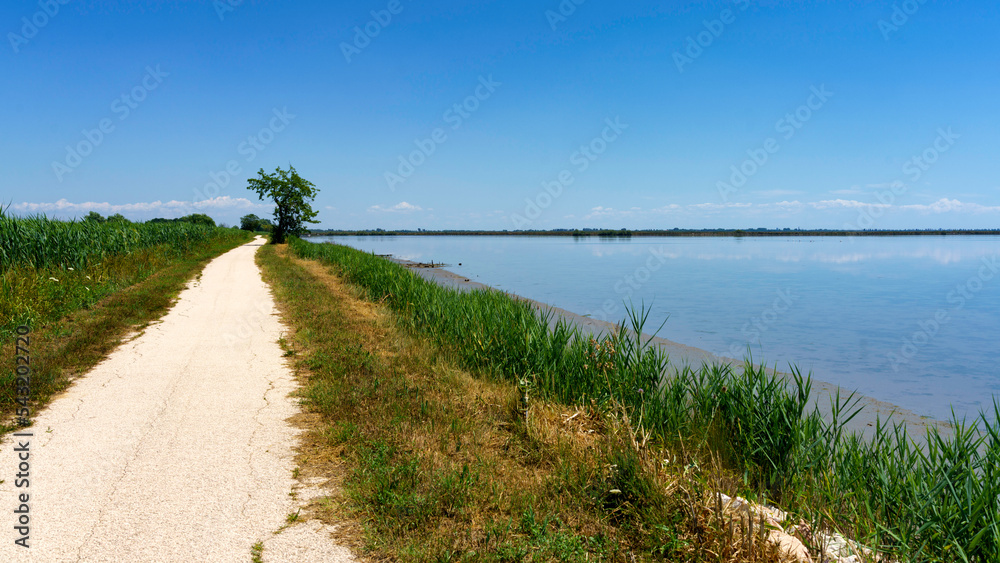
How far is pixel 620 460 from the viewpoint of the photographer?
3.88 meters

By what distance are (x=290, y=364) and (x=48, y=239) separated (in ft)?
40.3

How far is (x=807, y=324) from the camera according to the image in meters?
16.3

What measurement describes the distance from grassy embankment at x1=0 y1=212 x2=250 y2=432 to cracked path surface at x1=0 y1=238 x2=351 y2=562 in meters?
0.51

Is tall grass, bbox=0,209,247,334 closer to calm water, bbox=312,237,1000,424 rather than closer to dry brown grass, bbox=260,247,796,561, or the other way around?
dry brown grass, bbox=260,247,796,561

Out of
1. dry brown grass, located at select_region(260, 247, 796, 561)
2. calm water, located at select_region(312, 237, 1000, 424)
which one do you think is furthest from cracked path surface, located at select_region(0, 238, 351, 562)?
calm water, located at select_region(312, 237, 1000, 424)

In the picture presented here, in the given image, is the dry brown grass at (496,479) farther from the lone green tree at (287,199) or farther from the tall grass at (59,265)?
the lone green tree at (287,199)

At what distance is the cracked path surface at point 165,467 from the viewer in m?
3.21

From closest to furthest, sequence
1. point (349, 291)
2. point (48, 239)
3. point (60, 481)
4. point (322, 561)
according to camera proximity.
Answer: point (322, 561)
point (60, 481)
point (48, 239)
point (349, 291)

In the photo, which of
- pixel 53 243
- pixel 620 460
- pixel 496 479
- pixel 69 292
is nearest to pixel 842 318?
pixel 620 460

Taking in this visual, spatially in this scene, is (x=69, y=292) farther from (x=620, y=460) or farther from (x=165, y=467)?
(x=620, y=460)

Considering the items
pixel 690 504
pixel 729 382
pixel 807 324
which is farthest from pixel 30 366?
pixel 807 324

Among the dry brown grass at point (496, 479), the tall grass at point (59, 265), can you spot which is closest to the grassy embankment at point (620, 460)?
the dry brown grass at point (496, 479)

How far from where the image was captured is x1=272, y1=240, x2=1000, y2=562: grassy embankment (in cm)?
331

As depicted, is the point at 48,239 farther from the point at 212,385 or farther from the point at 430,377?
the point at 430,377
